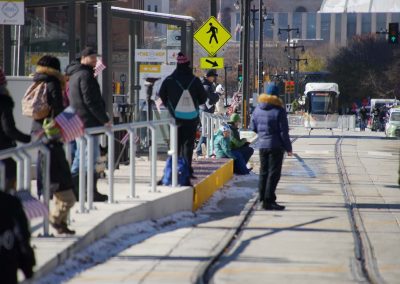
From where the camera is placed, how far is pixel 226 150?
73.4 ft

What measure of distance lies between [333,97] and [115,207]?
201ft

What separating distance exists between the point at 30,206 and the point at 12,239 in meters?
2.81

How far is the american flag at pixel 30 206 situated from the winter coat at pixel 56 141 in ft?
3.80

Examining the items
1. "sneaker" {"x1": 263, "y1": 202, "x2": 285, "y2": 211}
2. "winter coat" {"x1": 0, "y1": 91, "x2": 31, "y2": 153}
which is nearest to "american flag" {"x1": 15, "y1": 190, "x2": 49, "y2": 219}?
"winter coat" {"x1": 0, "y1": 91, "x2": 31, "y2": 153}

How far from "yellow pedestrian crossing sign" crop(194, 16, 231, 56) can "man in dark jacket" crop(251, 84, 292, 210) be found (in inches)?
617

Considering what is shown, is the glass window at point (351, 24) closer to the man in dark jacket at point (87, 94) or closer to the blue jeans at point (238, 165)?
the blue jeans at point (238, 165)

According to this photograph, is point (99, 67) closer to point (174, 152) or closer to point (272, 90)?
point (174, 152)

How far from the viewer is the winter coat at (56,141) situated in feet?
37.1

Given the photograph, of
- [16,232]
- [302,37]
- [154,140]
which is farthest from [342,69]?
[16,232]

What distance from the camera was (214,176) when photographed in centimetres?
1866

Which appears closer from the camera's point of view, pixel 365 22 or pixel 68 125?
pixel 68 125

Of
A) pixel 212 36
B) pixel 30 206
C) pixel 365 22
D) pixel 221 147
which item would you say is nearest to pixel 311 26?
pixel 365 22

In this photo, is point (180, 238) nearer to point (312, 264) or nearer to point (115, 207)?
point (115, 207)

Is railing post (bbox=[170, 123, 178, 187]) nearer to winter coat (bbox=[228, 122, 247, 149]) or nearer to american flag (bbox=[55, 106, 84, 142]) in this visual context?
american flag (bbox=[55, 106, 84, 142])
